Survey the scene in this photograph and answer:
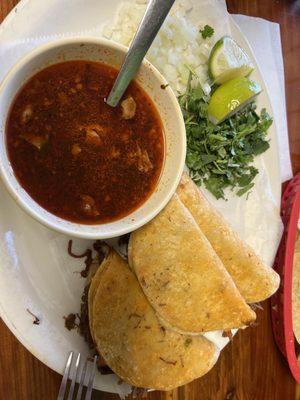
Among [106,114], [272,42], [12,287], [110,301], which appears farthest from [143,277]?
[272,42]

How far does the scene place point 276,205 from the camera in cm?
217

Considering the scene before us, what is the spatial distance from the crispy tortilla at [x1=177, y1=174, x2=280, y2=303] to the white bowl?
0.55 feet

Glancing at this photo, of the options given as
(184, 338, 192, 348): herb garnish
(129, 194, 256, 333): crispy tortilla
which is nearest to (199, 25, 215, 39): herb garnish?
(129, 194, 256, 333): crispy tortilla

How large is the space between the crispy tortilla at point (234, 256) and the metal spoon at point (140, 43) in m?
0.44

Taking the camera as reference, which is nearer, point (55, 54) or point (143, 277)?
point (55, 54)

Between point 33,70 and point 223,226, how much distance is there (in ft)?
3.08

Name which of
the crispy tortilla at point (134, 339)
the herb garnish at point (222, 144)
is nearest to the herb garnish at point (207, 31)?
the herb garnish at point (222, 144)

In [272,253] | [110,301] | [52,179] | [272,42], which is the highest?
[52,179]

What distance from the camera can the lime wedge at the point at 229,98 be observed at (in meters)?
2.00

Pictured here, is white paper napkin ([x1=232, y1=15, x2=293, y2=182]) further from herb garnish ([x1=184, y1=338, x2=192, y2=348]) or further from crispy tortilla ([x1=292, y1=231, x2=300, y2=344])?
herb garnish ([x1=184, y1=338, x2=192, y2=348])

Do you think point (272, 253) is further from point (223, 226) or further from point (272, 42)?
point (272, 42)

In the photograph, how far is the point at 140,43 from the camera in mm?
1555

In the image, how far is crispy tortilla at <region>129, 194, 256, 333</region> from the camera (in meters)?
→ 1.74

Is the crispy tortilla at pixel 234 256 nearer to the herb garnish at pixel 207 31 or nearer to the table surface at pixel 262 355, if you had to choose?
the table surface at pixel 262 355
